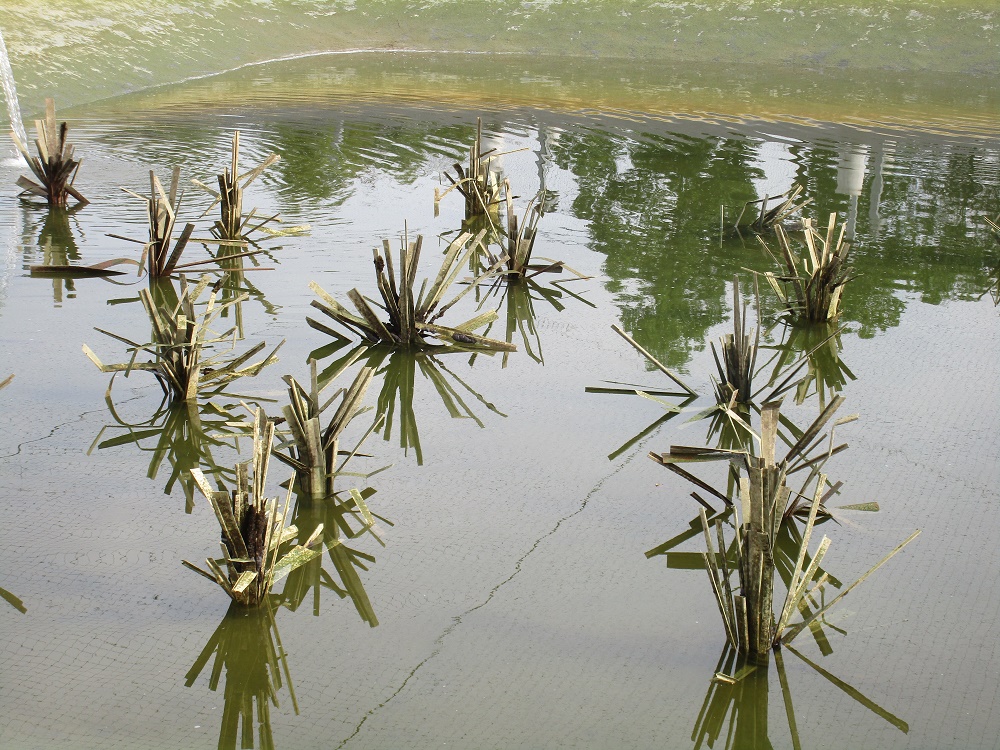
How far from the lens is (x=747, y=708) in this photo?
348 centimetres

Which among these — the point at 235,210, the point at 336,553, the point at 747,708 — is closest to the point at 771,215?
the point at 235,210

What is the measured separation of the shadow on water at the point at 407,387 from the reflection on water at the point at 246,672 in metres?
1.42

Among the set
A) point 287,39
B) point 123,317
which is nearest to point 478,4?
point 287,39

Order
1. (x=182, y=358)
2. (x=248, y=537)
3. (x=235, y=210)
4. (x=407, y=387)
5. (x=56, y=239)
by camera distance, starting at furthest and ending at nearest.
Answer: (x=56, y=239) < (x=235, y=210) < (x=407, y=387) < (x=182, y=358) < (x=248, y=537)

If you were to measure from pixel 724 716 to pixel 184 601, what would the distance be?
176cm

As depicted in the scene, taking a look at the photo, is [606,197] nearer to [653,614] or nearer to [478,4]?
[653,614]

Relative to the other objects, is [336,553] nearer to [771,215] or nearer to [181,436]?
[181,436]

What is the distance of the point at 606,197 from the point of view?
1027 cm

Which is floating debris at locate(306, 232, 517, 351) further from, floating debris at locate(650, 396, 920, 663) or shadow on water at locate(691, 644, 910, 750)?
shadow on water at locate(691, 644, 910, 750)

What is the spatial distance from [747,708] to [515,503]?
147cm

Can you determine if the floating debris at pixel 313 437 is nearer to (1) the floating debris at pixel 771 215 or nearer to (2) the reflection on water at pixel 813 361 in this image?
(2) the reflection on water at pixel 813 361

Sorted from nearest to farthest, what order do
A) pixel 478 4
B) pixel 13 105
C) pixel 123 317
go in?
pixel 123 317
pixel 13 105
pixel 478 4

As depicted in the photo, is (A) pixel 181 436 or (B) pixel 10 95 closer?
(A) pixel 181 436

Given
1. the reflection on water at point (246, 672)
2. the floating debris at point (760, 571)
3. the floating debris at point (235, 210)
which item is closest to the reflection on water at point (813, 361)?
the floating debris at point (760, 571)
